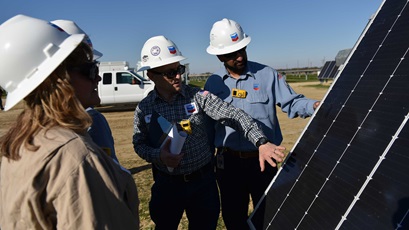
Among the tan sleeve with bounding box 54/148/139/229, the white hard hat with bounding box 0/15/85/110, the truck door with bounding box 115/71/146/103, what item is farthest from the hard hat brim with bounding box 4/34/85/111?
the truck door with bounding box 115/71/146/103

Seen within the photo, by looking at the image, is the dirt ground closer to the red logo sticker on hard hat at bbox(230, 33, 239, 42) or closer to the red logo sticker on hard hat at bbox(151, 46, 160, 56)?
the red logo sticker on hard hat at bbox(151, 46, 160, 56)

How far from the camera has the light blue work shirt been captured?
3.75 metres

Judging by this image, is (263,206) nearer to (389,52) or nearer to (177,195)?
(177,195)

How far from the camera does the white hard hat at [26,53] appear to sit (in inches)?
61.9

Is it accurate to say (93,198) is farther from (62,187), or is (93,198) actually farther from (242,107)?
(242,107)

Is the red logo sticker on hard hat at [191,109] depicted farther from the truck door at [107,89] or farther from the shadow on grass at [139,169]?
the truck door at [107,89]

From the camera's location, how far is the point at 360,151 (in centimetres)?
216

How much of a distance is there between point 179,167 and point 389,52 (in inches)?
82.1

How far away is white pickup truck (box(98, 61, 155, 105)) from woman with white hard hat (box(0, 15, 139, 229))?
56.1ft

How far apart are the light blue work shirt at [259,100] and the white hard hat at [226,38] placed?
0.30m

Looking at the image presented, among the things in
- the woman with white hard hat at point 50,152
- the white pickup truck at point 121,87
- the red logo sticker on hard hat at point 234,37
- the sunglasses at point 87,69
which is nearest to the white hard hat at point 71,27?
the sunglasses at point 87,69

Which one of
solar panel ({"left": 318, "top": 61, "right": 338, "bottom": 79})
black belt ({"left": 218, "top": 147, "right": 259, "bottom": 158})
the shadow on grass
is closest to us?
black belt ({"left": 218, "top": 147, "right": 259, "bottom": 158})

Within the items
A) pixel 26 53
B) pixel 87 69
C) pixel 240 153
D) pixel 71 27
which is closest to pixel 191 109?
pixel 240 153

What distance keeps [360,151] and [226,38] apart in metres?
2.23
